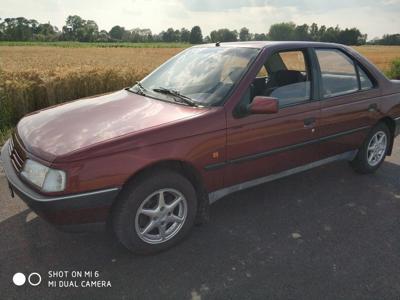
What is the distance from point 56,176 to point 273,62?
242 centimetres

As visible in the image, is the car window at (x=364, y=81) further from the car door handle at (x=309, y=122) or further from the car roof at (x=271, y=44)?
the car door handle at (x=309, y=122)

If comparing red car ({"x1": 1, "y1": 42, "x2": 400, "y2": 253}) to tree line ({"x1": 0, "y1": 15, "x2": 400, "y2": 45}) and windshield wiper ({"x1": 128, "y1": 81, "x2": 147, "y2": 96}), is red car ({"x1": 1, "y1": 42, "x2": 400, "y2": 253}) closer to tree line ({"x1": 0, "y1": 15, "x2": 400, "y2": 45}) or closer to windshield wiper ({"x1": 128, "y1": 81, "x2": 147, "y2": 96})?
windshield wiper ({"x1": 128, "y1": 81, "x2": 147, "y2": 96})

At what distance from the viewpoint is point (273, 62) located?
12.2 feet

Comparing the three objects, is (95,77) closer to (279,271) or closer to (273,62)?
(273,62)

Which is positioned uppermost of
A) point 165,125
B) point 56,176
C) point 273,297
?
point 165,125

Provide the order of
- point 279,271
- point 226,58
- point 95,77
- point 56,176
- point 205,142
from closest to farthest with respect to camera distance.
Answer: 1. point 56,176
2. point 279,271
3. point 205,142
4. point 226,58
5. point 95,77

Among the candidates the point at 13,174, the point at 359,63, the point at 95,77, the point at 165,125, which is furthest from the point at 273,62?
the point at 95,77

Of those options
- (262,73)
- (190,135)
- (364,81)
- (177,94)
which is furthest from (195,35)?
→ (190,135)

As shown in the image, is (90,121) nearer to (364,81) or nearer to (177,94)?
(177,94)

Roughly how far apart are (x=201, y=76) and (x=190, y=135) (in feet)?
2.85

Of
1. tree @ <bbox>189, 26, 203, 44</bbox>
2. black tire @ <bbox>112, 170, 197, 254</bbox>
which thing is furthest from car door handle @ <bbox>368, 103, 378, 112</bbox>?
tree @ <bbox>189, 26, 203, 44</bbox>

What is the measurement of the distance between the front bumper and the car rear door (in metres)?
2.38

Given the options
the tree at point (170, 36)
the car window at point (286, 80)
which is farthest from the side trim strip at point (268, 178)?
the tree at point (170, 36)

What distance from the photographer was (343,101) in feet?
12.9
